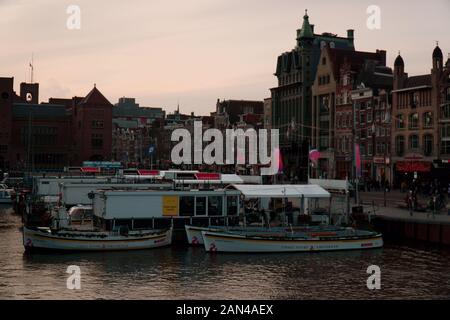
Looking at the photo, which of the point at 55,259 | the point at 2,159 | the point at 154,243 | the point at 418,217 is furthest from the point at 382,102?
the point at 2,159

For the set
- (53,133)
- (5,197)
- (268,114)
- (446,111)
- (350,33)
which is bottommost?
(5,197)

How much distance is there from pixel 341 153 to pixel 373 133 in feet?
35.4

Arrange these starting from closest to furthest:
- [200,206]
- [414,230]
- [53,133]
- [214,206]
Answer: [200,206] → [214,206] → [414,230] → [53,133]

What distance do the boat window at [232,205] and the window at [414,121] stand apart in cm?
4238

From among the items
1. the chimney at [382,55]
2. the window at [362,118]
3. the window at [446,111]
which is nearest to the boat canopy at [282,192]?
the window at [446,111]

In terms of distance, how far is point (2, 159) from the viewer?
15688cm

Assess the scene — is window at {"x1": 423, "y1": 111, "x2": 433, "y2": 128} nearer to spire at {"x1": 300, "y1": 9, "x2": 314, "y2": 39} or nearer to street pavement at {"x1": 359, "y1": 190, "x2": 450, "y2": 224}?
street pavement at {"x1": 359, "y1": 190, "x2": 450, "y2": 224}

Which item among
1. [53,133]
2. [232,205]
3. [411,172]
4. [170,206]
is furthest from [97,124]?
[170,206]

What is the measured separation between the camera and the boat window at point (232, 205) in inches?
2034

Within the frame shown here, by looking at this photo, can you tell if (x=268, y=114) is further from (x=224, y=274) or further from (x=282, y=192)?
(x=224, y=274)

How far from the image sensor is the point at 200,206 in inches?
2002

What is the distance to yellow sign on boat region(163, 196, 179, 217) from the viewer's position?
5000 cm

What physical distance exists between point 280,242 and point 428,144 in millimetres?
45455

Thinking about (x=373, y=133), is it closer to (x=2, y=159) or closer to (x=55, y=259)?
(x=55, y=259)
